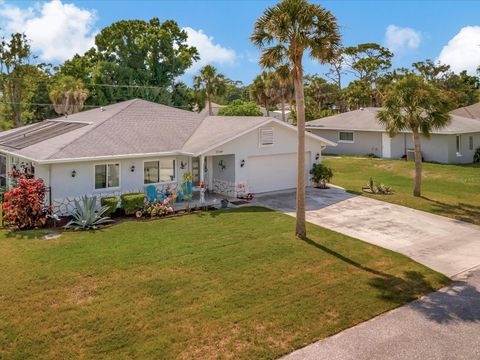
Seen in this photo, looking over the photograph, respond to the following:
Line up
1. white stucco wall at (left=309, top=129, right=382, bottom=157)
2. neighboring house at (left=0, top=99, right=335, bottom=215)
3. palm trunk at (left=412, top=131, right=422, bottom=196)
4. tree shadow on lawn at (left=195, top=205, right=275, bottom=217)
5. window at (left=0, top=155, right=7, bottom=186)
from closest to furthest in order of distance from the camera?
neighboring house at (left=0, top=99, right=335, bottom=215), tree shadow on lawn at (left=195, top=205, right=275, bottom=217), palm trunk at (left=412, top=131, right=422, bottom=196), window at (left=0, top=155, right=7, bottom=186), white stucco wall at (left=309, top=129, right=382, bottom=157)

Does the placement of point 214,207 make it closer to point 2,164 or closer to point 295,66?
point 295,66

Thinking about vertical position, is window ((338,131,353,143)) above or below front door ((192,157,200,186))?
above

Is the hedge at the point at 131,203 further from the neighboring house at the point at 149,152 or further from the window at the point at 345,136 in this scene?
the window at the point at 345,136

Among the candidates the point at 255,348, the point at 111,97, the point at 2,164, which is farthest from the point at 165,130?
the point at 111,97

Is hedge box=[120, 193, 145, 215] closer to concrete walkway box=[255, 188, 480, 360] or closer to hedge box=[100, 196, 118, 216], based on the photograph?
hedge box=[100, 196, 118, 216]

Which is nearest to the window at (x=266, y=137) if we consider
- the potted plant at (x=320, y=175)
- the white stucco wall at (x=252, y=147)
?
the white stucco wall at (x=252, y=147)

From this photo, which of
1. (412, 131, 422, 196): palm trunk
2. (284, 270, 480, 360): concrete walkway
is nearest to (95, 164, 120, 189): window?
(284, 270, 480, 360): concrete walkway

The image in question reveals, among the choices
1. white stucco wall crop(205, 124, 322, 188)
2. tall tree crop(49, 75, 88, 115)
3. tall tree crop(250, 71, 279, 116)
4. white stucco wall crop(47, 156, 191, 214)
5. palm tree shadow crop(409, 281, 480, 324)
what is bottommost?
palm tree shadow crop(409, 281, 480, 324)
